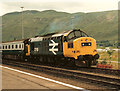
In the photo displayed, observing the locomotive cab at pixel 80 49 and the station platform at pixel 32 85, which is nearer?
the station platform at pixel 32 85

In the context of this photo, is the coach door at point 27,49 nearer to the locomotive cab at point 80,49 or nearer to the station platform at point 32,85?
the locomotive cab at point 80,49

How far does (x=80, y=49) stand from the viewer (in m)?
17.2

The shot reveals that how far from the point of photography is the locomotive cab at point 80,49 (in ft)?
56.0

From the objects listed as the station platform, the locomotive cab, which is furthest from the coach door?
the station platform

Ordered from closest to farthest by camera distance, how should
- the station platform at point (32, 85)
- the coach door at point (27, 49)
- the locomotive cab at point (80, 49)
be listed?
the station platform at point (32, 85) < the locomotive cab at point (80, 49) < the coach door at point (27, 49)

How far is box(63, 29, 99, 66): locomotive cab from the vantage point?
672 inches

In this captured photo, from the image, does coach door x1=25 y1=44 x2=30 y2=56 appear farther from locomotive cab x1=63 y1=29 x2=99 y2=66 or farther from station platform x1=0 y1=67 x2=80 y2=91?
station platform x1=0 y1=67 x2=80 y2=91

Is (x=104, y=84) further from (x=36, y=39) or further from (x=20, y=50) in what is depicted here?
(x=20, y=50)

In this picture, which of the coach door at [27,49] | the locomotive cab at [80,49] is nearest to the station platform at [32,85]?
the locomotive cab at [80,49]

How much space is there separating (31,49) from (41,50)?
3034 millimetres

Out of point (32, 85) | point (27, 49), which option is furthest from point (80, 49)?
point (27, 49)

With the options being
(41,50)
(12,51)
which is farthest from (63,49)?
(12,51)

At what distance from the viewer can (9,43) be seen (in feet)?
107

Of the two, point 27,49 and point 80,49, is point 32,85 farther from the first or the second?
point 27,49
